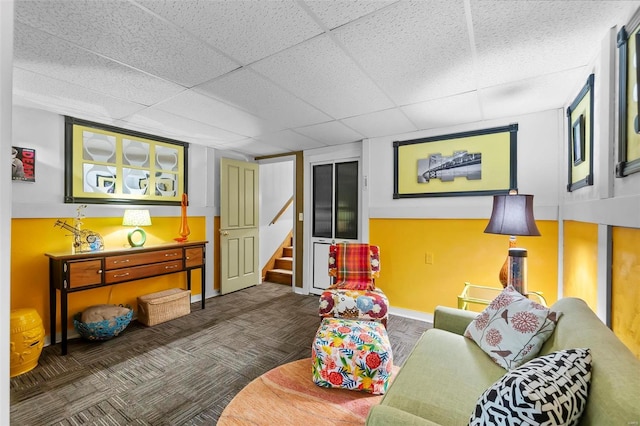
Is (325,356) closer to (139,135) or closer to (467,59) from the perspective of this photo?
(467,59)

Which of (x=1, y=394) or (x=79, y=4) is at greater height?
(x=79, y=4)

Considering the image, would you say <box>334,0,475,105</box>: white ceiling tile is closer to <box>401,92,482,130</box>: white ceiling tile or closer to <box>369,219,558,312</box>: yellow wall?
<box>401,92,482,130</box>: white ceiling tile

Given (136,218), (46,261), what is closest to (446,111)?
(136,218)

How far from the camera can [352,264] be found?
3184 millimetres

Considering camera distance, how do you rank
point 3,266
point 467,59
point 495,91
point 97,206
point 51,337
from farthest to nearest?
point 97,206
point 51,337
point 495,91
point 467,59
point 3,266

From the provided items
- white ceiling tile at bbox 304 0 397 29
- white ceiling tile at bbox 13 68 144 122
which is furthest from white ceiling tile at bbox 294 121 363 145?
white ceiling tile at bbox 13 68 144 122

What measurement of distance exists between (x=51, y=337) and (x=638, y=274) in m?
4.47

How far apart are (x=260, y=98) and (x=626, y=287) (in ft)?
8.82

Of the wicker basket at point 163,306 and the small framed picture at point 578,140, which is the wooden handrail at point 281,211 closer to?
the wicker basket at point 163,306

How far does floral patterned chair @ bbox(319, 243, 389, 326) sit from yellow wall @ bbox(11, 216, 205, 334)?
236 centimetres

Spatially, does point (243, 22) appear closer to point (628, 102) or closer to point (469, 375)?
point (628, 102)

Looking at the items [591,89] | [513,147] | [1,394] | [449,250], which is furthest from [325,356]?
[513,147]

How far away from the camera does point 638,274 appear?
4.28 feet

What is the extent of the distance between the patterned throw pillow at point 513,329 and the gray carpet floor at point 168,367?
3.24ft
